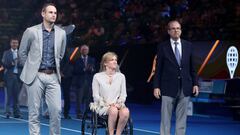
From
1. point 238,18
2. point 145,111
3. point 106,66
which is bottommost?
point 145,111

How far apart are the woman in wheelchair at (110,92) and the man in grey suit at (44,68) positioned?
1.23 metres

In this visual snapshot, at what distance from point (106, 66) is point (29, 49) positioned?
5.42 ft

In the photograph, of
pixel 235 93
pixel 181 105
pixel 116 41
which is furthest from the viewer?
pixel 116 41

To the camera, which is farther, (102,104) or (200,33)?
(200,33)

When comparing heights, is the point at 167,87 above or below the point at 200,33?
below

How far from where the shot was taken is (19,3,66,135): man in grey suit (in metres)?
9.12

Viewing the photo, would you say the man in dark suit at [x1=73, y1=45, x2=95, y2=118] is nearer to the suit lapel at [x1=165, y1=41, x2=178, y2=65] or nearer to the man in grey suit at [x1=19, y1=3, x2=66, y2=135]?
the suit lapel at [x1=165, y1=41, x2=178, y2=65]

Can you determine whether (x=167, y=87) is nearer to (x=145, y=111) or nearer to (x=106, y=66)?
(x=106, y=66)

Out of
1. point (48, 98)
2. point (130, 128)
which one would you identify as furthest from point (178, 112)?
point (48, 98)

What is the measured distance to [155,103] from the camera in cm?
2055

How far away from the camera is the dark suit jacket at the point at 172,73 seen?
970 cm

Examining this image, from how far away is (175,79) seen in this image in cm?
969

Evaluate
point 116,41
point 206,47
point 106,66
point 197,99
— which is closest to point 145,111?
point 197,99

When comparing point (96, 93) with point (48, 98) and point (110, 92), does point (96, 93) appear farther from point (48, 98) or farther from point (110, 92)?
point (48, 98)
